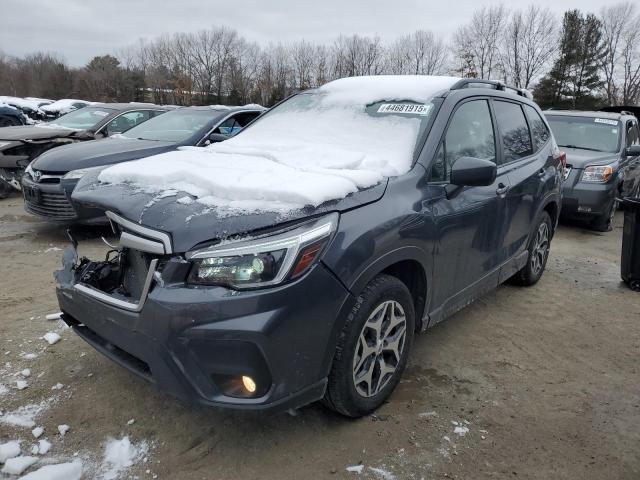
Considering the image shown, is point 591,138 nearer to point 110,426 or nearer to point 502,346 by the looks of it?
point 502,346

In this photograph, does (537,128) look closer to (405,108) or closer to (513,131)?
(513,131)

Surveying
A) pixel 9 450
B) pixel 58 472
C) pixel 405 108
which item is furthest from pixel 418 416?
pixel 9 450

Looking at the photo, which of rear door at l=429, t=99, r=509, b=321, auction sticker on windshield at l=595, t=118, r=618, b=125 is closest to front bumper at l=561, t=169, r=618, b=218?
auction sticker on windshield at l=595, t=118, r=618, b=125

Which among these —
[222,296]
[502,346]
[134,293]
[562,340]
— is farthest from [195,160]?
[562,340]

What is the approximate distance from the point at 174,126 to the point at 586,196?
5.86 meters

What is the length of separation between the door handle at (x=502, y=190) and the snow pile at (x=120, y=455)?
2701 millimetres

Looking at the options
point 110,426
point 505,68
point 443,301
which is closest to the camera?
point 110,426

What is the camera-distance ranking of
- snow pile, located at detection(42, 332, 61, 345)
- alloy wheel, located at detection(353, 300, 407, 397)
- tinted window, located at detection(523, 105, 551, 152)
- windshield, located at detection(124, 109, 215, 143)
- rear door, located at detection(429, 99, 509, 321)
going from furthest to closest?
windshield, located at detection(124, 109, 215, 143)
tinted window, located at detection(523, 105, 551, 152)
snow pile, located at detection(42, 332, 61, 345)
rear door, located at detection(429, 99, 509, 321)
alloy wheel, located at detection(353, 300, 407, 397)

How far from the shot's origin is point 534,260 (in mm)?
4582

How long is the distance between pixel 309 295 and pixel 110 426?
Result: 4.43 ft

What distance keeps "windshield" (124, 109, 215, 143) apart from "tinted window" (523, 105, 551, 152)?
407cm

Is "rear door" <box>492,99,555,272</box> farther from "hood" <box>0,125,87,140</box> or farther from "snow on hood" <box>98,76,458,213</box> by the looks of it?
"hood" <box>0,125,87,140</box>

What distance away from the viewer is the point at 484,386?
298cm

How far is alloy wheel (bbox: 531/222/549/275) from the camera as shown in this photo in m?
4.47
